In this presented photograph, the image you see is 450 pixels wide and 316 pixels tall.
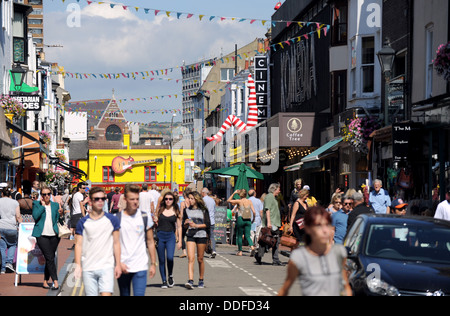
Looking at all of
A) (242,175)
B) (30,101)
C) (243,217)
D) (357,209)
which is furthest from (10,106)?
(357,209)

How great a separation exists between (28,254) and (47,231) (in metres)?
0.75

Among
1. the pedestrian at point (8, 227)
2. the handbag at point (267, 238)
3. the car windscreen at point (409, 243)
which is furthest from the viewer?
the handbag at point (267, 238)

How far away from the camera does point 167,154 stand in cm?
9731

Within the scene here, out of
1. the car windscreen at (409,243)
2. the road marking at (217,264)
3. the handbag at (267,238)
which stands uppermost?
the car windscreen at (409,243)

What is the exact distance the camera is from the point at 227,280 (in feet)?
52.7

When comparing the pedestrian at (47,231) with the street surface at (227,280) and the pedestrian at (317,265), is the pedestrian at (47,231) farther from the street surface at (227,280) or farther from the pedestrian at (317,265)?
the pedestrian at (317,265)

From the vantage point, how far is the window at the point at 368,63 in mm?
28047

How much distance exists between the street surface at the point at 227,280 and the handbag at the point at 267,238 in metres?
0.51

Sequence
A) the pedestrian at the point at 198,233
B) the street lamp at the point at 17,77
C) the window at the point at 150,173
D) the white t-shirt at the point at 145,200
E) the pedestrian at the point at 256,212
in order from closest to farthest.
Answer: the pedestrian at the point at 198,233 < the pedestrian at the point at 256,212 < the white t-shirt at the point at 145,200 < the street lamp at the point at 17,77 < the window at the point at 150,173

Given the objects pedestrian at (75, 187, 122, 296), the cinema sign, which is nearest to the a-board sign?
the cinema sign

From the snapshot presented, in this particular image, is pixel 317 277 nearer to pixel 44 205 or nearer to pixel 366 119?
pixel 44 205

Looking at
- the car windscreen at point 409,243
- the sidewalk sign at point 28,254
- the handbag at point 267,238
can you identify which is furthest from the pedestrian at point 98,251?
the handbag at point 267,238

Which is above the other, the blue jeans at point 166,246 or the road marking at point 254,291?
the blue jeans at point 166,246

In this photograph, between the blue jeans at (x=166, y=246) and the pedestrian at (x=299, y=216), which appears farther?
the pedestrian at (x=299, y=216)
